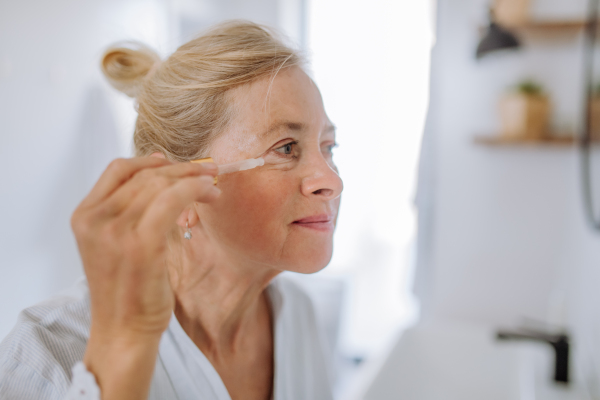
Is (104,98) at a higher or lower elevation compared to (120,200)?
higher

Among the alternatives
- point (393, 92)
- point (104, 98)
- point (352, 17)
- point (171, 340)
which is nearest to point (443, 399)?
point (171, 340)

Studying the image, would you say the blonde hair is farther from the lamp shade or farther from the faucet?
the lamp shade

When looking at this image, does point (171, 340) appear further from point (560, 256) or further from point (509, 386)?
point (560, 256)

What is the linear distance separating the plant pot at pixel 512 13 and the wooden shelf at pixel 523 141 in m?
0.56

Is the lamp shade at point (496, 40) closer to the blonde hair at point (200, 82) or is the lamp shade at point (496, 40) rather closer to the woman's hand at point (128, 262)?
the blonde hair at point (200, 82)

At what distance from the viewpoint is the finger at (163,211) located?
0.45m

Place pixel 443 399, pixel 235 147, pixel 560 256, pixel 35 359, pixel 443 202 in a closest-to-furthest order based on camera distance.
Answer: pixel 35 359 < pixel 235 147 < pixel 443 399 < pixel 560 256 < pixel 443 202

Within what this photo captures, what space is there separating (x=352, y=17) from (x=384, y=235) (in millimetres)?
1370

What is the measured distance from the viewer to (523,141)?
7.00ft

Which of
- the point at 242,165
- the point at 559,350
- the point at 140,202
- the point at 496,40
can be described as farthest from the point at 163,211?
the point at 496,40

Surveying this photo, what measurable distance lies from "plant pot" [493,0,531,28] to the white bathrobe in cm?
179

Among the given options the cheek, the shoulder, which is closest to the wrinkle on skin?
the cheek

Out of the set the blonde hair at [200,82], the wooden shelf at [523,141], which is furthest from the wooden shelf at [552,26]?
the blonde hair at [200,82]

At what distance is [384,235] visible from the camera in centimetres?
269
